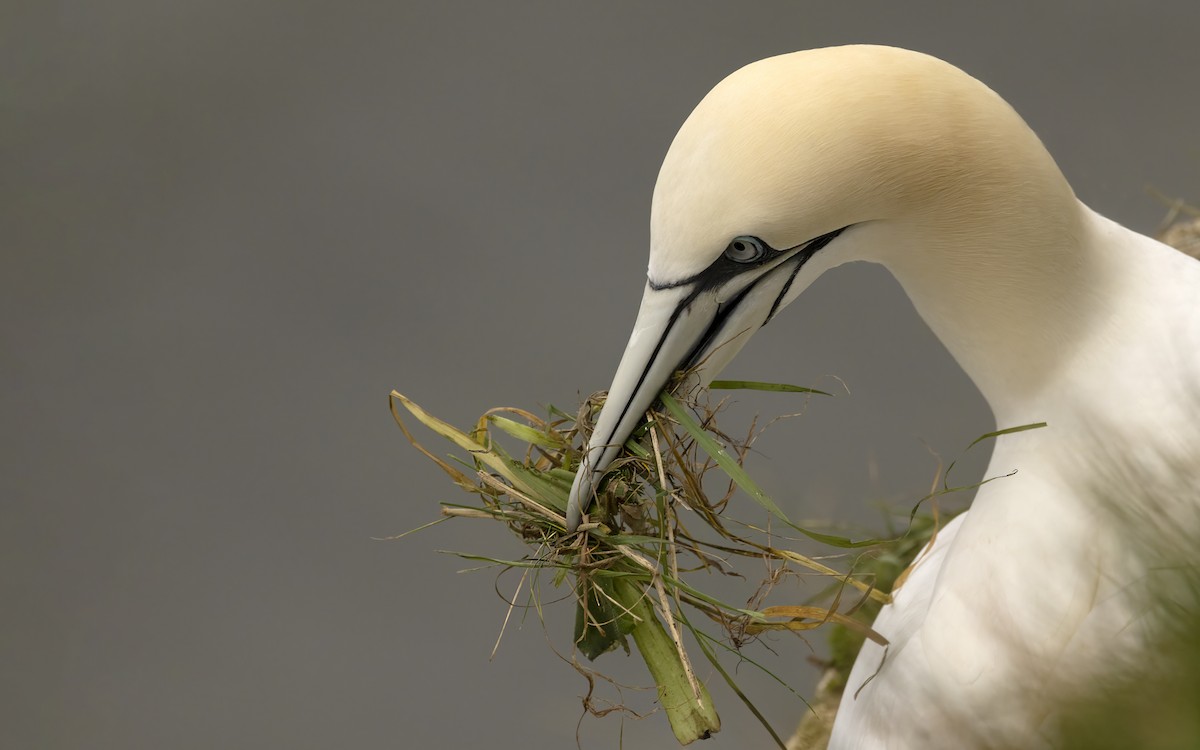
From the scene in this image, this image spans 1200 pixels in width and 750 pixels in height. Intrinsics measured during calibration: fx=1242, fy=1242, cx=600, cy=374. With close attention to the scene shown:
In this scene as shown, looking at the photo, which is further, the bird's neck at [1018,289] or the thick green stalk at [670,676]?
the thick green stalk at [670,676]

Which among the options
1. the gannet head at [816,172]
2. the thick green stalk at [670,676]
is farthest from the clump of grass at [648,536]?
the gannet head at [816,172]

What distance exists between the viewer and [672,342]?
126 centimetres

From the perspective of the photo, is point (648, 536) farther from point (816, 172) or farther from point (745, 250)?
point (816, 172)

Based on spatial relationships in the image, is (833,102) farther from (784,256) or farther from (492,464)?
(492,464)

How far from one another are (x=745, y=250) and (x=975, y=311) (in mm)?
271

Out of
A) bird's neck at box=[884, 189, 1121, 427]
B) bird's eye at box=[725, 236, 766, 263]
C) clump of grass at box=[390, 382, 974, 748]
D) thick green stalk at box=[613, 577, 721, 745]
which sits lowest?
Answer: thick green stalk at box=[613, 577, 721, 745]

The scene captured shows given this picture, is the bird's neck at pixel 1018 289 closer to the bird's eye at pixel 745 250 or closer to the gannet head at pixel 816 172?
the gannet head at pixel 816 172

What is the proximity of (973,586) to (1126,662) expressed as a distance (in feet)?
1.37

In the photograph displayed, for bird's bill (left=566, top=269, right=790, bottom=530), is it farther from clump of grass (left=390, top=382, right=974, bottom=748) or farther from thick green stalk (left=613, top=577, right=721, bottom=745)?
thick green stalk (left=613, top=577, right=721, bottom=745)

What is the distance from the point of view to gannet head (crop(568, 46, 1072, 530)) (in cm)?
108

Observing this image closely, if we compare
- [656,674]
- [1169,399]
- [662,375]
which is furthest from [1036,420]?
[656,674]

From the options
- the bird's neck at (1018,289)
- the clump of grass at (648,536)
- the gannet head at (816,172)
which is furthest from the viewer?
the clump of grass at (648,536)

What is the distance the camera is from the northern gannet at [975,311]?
110 centimetres

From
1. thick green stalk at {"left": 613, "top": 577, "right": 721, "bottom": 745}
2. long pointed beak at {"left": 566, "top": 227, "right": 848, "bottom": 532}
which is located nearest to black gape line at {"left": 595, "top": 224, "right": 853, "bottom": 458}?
long pointed beak at {"left": 566, "top": 227, "right": 848, "bottom": 532}
